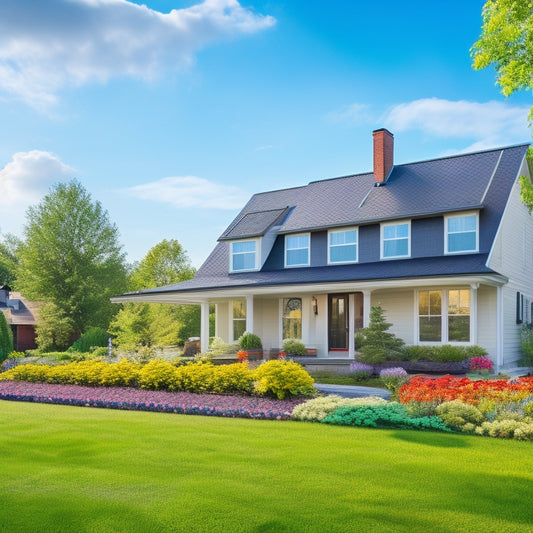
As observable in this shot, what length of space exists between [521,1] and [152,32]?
28.3 feet

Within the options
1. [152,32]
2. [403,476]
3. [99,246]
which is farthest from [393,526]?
[99,246]

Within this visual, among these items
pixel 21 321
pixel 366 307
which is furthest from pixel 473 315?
pixel 21 321

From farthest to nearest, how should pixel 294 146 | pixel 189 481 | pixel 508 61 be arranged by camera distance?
pixel 294 146
pixel 508 61
pixel 189 481

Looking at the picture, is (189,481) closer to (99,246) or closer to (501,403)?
(501,403)

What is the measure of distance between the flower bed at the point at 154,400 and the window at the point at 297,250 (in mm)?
9727

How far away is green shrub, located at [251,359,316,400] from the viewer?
443 inches

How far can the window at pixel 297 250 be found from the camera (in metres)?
21.3

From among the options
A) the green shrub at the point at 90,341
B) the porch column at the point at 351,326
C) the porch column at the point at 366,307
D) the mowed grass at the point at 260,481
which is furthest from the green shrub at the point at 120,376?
the green shrub at the point at 90,341

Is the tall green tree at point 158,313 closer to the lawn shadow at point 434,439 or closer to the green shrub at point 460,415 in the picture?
the green shrub at point 460,415

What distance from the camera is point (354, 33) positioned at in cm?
1522

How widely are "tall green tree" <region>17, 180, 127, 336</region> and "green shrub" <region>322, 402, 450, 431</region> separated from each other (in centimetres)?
2853

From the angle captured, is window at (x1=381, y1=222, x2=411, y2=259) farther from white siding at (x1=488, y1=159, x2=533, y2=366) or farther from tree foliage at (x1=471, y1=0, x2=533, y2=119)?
tree foliage at (x1=471, y1=0, x2=533, y2=119)

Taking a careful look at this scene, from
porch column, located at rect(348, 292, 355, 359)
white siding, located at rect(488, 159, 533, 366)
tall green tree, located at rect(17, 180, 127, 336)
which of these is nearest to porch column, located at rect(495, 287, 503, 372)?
white siding, located at rect(488, 159, 533, 366)

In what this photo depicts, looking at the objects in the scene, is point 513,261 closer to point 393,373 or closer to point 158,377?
point 393,373
